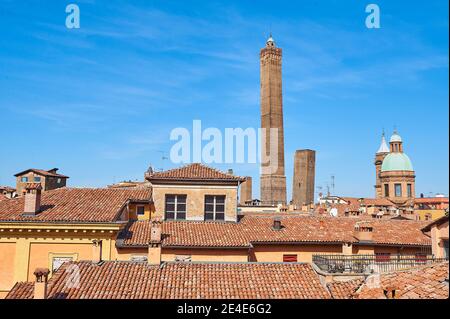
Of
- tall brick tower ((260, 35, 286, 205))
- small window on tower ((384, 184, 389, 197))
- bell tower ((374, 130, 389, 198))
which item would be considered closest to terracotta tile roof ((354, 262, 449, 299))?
tall brick tower ((260, 35, 286, 205))

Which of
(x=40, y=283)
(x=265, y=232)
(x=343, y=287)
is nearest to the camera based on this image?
(x=40, y=283)

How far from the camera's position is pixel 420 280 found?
10.7 m

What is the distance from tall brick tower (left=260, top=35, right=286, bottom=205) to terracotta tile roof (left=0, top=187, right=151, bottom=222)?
1695 inches

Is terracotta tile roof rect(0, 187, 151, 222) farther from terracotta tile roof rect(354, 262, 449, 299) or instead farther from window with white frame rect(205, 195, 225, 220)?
terracotta tile roof rect(354, 262, 449, 299)

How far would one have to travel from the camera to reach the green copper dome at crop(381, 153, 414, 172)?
246ft

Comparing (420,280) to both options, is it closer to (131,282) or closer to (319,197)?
(131,282)

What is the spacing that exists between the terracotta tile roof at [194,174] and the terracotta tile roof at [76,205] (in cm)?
155

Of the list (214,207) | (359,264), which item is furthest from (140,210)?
(359,264)

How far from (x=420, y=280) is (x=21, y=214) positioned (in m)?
16.2

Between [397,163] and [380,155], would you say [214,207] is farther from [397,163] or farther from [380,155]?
[380,155]

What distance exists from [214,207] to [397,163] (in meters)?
60.0

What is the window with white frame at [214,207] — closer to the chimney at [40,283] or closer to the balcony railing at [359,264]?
the balcony railing at [359,264]

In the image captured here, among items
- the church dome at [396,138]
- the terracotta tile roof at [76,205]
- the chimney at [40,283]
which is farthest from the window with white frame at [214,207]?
the church dome at [396,138]

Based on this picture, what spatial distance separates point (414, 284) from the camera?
34.7ft
